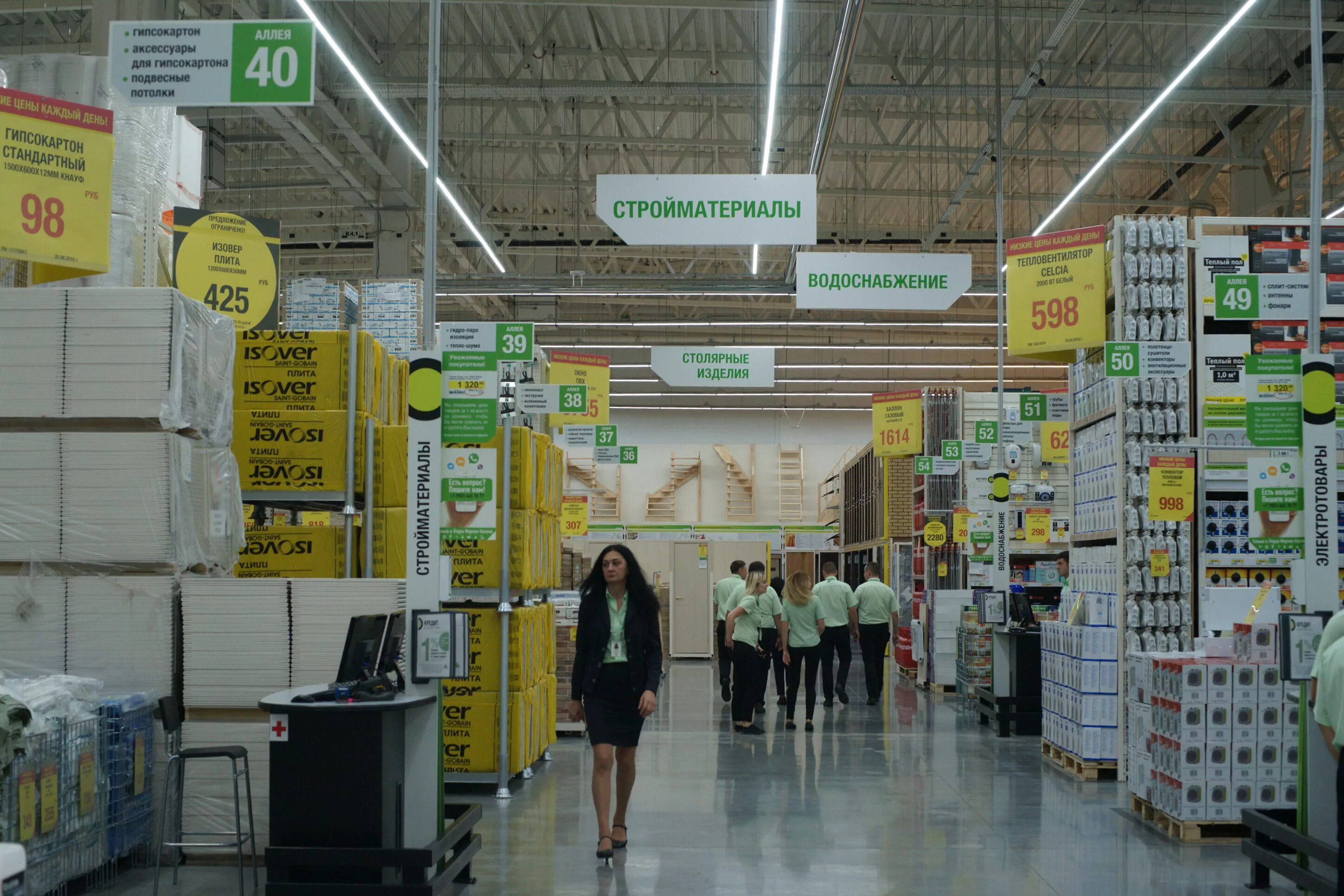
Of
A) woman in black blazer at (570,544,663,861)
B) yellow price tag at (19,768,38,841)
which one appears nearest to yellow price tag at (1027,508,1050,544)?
woman in black blazer at (570,544,663,861)

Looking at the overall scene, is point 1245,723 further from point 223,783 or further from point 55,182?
point 55,182

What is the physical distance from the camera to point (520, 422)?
11.2 metres

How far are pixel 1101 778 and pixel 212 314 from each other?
22.6ft

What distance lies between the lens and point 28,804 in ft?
16.5

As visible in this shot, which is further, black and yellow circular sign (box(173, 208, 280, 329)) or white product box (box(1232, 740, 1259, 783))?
black and yellow circular sign (box(173, 208, 280, 329))

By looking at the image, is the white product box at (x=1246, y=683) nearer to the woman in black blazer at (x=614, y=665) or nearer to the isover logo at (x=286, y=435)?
the woman in black blazer at (x=614, y=665)

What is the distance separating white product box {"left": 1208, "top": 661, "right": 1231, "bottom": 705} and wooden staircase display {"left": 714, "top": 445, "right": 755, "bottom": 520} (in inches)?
1006

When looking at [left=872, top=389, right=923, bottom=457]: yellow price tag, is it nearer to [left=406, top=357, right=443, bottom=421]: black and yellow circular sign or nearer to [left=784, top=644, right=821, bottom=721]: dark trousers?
[left=784, top=644, right=821, bottom=721]: dark trousers

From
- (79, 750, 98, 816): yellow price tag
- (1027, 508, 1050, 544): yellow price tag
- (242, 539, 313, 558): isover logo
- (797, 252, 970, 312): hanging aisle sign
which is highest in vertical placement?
(797, 252, 970, 312): hanging aisle sign

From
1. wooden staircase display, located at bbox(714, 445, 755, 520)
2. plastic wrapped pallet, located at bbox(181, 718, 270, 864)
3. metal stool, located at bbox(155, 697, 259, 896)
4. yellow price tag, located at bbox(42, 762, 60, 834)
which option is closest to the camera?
yellow price tag, located at bbox(42, 762, 60, 834)

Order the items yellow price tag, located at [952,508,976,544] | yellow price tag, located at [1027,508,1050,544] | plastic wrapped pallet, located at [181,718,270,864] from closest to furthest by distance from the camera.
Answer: plastic wrapped pallet, located at [181,718,270,864] → yellow price tag, located at [952,508,976,544] → yellow price tag, located at [1027,508,1050,544]

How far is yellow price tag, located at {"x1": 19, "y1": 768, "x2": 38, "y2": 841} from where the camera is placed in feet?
16.3

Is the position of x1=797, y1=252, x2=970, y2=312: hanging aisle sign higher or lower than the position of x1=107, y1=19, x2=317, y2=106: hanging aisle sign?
lower

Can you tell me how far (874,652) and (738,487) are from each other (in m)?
18.4
